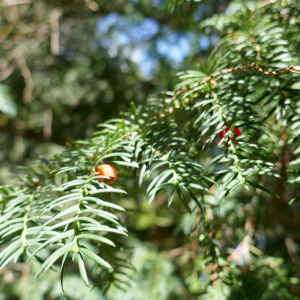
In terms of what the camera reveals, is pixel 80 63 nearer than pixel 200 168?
No

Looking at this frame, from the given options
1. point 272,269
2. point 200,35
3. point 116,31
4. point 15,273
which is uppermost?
point 116,31

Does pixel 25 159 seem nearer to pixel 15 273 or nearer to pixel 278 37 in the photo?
pixel 15 273

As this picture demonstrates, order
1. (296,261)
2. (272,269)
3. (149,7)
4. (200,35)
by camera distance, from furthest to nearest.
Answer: (149,7) < (200,35) < (296,261) < (272,269)

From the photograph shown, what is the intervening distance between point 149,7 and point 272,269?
1494 mm

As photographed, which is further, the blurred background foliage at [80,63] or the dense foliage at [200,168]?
the blurred background foliage at [80,63]

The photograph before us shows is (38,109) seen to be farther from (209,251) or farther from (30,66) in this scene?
(209,251)

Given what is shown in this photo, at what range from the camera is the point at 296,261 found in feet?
3.72

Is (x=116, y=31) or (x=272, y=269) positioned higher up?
(x=116, y=31)

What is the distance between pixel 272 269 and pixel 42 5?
1946 millimetres

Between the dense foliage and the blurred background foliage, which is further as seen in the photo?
the blurred background foliage

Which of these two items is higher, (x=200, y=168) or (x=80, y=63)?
(x=80, y=63)

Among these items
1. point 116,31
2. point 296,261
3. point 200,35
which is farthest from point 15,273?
point 200,35

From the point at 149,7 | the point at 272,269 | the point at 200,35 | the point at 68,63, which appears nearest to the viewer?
the point at 272,269

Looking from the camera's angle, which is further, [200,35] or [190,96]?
[200,35]
